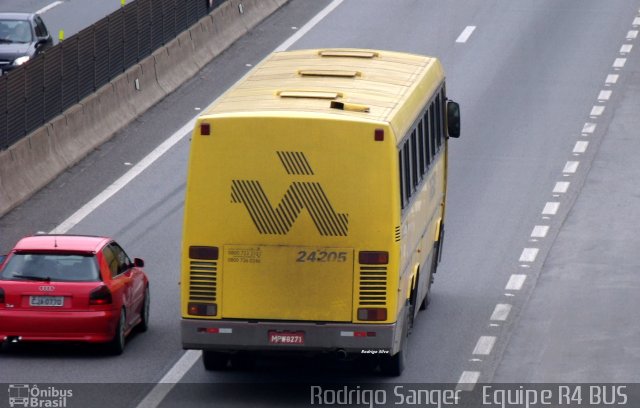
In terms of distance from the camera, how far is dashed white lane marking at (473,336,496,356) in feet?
69.0

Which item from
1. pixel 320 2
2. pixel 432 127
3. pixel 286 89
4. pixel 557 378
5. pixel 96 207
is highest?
pixel 286 89

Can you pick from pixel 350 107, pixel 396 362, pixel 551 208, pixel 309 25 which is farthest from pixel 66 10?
pixel 350 107

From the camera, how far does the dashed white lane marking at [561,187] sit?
30.7 m

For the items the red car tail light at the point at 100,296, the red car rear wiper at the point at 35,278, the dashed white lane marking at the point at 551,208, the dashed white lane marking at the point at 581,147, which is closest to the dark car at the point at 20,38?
the dashed white lane marking at the point at 581,147

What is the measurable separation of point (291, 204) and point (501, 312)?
18.7ft

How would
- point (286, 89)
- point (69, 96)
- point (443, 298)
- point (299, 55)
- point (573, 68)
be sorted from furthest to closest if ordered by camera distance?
point (573, 68)
point (69, 96)
point (443, 298)
point (299, 55)
point (286, 89)

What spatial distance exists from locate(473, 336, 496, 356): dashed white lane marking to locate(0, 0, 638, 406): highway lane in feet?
0.23

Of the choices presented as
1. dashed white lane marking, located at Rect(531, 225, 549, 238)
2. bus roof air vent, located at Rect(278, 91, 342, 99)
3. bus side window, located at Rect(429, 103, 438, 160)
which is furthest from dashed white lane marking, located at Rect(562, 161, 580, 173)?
bus roof air vent, located at Rect(278, 91, 342, 99)

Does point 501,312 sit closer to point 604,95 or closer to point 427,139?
point 427,139

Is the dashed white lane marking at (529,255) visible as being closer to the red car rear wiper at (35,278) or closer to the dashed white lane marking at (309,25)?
the red car rear wiper at (35,278)

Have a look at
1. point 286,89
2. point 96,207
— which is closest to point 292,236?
point 286,89

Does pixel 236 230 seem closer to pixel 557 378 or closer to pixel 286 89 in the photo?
pixel 286 89

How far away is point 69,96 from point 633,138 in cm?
1091

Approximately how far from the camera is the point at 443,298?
78.9 ft
